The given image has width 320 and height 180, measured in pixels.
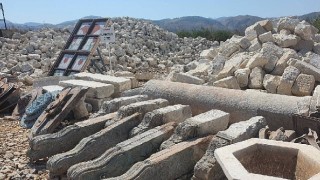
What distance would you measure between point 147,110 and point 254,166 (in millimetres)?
2354

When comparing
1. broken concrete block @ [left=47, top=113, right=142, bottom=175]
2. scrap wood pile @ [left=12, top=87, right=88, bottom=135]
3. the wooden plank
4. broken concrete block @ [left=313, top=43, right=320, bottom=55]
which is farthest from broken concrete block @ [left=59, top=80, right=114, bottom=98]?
broken concrete block @ [left=313, top=43, right=320, bottom=55]

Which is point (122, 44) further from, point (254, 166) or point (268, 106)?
point (254, 166)

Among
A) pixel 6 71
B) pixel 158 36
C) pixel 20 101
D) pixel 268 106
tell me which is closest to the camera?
pixel 268 106

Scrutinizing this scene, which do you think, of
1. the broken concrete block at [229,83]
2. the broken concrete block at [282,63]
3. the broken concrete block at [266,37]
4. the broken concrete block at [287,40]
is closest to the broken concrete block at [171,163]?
the broken concrete block at [229,83]

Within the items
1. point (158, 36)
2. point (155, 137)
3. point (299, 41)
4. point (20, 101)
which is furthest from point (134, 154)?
point (158, 36)

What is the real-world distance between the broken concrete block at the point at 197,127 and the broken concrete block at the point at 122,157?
0.61ft

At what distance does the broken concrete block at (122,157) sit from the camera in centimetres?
409

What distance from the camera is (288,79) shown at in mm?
6129

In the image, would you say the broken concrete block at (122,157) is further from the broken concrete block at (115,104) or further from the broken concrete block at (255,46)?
the broken concrete block at (255,46)

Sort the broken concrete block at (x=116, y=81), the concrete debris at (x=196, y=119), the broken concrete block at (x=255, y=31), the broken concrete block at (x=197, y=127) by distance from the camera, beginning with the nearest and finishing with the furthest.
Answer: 1. the concrete debris at (x=196, y=119)
2. the broken concrete block at (x=197, y=127)
3. the broken concrete block at (x=116, y=81)
4. the broken concrete block at (x=255, y=31)

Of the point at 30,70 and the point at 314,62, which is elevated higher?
the point at 314,62

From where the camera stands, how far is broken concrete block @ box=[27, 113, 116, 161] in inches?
201

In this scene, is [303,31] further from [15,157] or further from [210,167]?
[15,157]

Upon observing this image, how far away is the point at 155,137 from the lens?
179 inches
